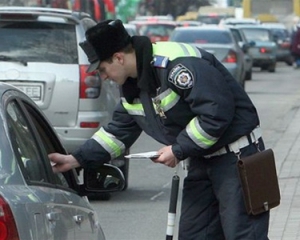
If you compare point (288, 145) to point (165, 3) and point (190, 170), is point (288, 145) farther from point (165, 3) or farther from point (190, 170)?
point (165, 3)

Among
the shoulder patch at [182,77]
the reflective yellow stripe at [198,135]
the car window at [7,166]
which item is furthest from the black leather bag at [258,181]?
the car window at [7,166]

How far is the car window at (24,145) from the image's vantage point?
4.75 m

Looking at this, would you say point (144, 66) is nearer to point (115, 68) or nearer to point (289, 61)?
point (115, 68)

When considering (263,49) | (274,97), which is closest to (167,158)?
(274,97)

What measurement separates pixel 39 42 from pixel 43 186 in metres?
7.42

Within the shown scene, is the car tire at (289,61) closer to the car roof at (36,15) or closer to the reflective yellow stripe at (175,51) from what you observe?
the car roof at (36,15)

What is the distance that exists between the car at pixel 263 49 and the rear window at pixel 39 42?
3186cm

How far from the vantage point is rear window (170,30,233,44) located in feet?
92.6

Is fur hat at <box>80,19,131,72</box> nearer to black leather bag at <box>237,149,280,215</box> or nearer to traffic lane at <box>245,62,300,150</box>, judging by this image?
black leather bag at <box>237,149,280,215</box>

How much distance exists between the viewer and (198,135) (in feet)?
17.9

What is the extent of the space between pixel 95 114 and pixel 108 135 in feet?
19.5

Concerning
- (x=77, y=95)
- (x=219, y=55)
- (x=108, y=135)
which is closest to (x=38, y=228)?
(x=108, y=135)

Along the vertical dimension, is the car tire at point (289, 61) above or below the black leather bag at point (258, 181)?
below

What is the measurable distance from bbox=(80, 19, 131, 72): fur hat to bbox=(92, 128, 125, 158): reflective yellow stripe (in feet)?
2.19
